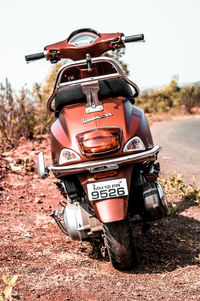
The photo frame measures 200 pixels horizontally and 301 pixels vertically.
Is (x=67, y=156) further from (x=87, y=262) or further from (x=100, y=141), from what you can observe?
(x=87, y=262)

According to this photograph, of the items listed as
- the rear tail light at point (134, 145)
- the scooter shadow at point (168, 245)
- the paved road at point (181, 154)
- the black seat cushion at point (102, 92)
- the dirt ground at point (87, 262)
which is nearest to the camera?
the dirt ground at point (87, 262)

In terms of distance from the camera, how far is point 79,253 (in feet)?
11.7

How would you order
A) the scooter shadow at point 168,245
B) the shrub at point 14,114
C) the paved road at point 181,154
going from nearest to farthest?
the scooter shadow at point 168,245
the paved road at point 181,154
the shrub at point 14,114

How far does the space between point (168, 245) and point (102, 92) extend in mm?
1498

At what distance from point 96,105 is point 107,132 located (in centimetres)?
36

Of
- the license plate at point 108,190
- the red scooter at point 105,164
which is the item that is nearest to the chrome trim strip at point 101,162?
the red scooter at point 105,164

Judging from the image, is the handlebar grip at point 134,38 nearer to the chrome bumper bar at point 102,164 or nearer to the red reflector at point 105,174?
the chrome bumper bar at point 102,164

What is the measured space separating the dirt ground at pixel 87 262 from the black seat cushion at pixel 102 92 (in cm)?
131

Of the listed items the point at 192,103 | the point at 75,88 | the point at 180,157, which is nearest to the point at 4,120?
the point at 180,157

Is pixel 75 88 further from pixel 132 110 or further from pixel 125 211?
pixel 125 211

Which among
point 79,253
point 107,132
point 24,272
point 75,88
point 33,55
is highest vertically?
point 33,55

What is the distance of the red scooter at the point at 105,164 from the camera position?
2906 mm

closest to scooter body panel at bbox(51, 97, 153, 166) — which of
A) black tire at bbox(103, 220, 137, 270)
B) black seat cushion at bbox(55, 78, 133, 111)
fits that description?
black seat cushion at bbox(55, 78, 133, 111)

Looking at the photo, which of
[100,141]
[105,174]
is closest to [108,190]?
[105,174]
